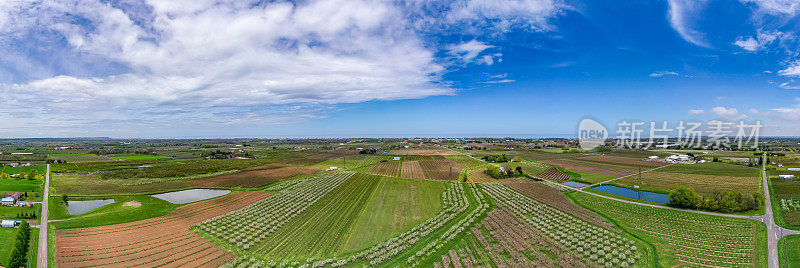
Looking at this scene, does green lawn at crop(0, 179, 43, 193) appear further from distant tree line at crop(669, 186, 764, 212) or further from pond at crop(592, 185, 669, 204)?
distant tree line at crop(669, 186, 764, 212)

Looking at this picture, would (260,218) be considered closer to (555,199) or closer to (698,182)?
(555,199)

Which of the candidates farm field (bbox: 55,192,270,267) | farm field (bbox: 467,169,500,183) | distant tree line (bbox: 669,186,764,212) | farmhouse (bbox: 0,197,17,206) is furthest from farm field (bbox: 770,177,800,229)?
farmhouse (bbox: 0,197,17,206)

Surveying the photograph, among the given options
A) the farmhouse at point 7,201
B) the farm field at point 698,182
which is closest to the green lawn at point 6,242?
the farmhouse at point 7,201

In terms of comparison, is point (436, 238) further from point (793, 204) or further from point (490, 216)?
point (793, 204)

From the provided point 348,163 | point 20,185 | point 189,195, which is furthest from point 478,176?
point 20,185

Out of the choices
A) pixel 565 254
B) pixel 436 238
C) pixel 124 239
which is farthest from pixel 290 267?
pixel 565 254

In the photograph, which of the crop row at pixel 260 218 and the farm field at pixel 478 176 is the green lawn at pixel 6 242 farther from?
the farm field at pixel 478 176
